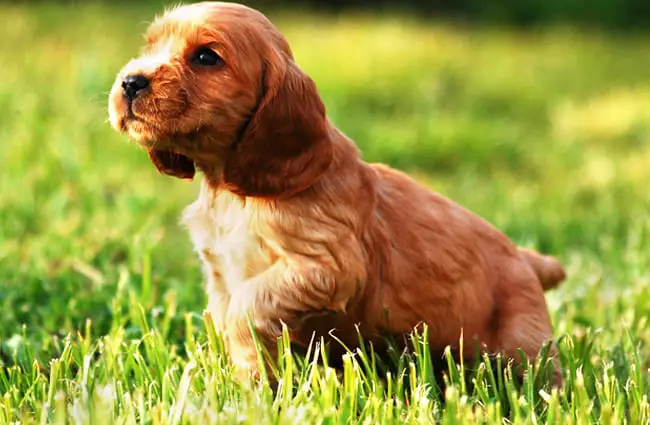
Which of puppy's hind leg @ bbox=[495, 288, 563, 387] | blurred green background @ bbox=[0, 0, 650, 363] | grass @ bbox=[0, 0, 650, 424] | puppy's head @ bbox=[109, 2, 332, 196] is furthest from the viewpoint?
blurred green background @ bbox=[0, 0, 650, 363]

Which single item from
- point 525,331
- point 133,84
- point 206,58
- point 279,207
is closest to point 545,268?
point 525,331

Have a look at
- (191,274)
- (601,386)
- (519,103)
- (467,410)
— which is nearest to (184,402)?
(467,410)

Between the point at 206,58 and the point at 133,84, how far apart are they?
0.68 ft

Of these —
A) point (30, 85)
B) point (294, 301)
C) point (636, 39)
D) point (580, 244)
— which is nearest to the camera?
point (294, 301)

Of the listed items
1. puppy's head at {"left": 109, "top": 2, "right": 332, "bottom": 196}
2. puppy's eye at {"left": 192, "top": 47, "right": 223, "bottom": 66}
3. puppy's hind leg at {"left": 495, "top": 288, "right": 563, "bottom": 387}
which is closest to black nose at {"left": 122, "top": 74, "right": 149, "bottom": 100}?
puppy's head at {"left": 109, "top": 2, "right": 332, "bottom": 196}

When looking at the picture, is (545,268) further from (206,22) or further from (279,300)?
(206,22)

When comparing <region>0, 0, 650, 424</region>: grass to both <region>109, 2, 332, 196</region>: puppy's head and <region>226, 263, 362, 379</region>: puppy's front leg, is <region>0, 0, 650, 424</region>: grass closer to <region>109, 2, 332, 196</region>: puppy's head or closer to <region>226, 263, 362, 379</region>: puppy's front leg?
<region>226, 263, 362, 379</region>: puppy's front leg

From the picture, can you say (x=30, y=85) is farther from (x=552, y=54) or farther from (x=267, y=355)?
(x=552, y=54)

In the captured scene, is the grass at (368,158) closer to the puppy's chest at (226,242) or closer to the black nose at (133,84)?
the puppy's chest at (226,242)

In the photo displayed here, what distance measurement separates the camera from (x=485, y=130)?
8422 mm

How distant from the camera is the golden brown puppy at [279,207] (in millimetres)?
2836

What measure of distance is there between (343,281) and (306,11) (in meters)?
13.1

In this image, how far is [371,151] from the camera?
7.62 m

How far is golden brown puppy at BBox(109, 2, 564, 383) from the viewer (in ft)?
9.30
